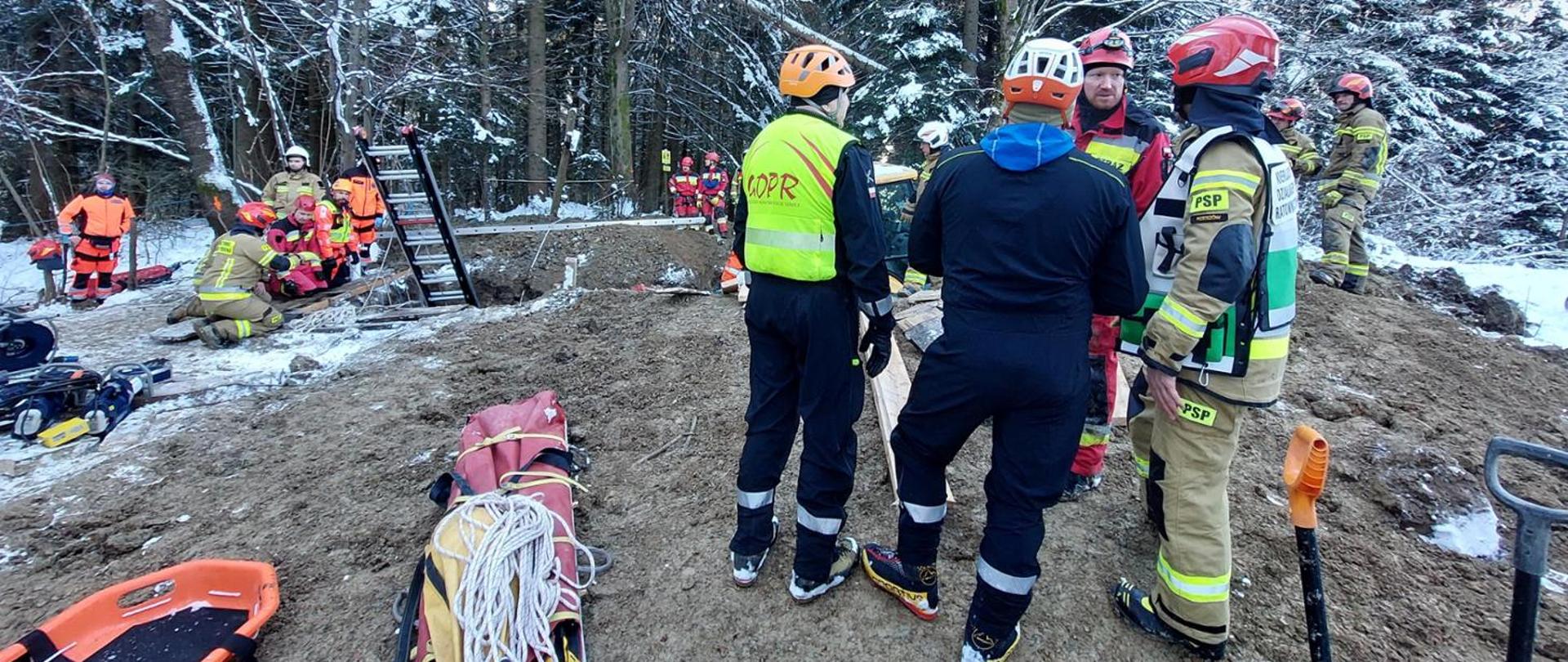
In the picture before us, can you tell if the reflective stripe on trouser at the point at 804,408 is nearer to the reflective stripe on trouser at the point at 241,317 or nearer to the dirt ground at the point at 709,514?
the dirt ground at the point at 709,514

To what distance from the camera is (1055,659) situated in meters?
2.48

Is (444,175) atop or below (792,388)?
atop

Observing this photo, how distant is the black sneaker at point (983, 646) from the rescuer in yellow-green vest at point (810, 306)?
1.99 feet

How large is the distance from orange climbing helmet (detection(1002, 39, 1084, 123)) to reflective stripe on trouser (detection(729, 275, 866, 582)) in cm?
92

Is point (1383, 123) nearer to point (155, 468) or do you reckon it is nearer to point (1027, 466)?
point (1027, 466)

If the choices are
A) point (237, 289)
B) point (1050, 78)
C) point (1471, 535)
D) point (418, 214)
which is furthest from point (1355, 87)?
point (237, 289)

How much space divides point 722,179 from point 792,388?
14.5m

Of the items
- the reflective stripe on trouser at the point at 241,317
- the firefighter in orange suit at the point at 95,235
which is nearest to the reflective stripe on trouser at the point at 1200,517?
Answer: the reflective stripe on trouser at the point at 241,317

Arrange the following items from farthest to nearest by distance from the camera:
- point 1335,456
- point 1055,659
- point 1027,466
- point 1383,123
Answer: point 1383,123
point 1335,456
point 1055,659
point 1027,466

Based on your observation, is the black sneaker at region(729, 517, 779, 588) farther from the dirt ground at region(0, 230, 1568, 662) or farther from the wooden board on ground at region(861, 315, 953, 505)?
the wooden board on ground at region(861, 315, 953, 505)

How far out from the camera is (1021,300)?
2.11m

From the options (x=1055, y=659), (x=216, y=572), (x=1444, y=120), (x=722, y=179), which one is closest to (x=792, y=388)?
(x=1055, y=659)

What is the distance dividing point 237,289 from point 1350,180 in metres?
11.3

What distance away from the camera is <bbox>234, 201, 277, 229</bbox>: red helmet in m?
7.25
